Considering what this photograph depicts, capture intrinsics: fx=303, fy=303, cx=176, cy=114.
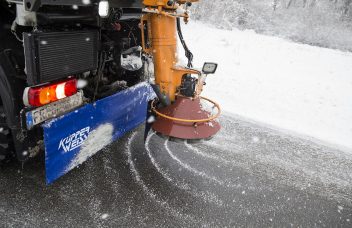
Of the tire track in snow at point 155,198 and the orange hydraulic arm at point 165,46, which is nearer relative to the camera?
the tire track in snow at point 155,198

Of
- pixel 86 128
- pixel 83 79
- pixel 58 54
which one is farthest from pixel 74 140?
pixel 58 54

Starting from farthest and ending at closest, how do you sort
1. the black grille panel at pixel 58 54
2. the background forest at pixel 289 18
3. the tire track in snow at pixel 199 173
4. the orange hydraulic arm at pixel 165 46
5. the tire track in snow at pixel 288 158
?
1. the background forest at pixel 289 18
2. the tire track in snow at pixel 288 158
3. the tire track in snow at pixel 199 173
4. the orange hydraulic arm at pixel 165 46
5. the black grille panel at pixel 58 54

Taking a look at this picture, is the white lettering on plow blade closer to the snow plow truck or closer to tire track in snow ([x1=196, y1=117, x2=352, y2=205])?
the snow plow truck

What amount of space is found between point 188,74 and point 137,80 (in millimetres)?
865

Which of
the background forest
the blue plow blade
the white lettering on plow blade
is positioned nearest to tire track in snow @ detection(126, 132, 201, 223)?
the blue plow blade

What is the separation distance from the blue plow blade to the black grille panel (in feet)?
1.38

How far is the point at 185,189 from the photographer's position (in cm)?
285

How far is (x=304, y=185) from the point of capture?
311cm

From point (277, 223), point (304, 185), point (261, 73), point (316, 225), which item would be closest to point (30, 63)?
point (277, 223)

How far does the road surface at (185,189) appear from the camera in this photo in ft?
7.89

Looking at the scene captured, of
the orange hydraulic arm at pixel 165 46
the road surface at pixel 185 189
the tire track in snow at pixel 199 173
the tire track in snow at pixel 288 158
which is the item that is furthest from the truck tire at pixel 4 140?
the tire track in snow at pixel 288 158

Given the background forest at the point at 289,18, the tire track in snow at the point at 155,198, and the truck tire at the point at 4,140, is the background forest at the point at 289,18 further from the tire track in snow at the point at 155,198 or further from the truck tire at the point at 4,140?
the truck tire at the point at 4,140

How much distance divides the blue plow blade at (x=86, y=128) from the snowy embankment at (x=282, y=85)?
2223 millimetres

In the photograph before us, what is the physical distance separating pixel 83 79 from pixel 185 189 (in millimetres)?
1355
